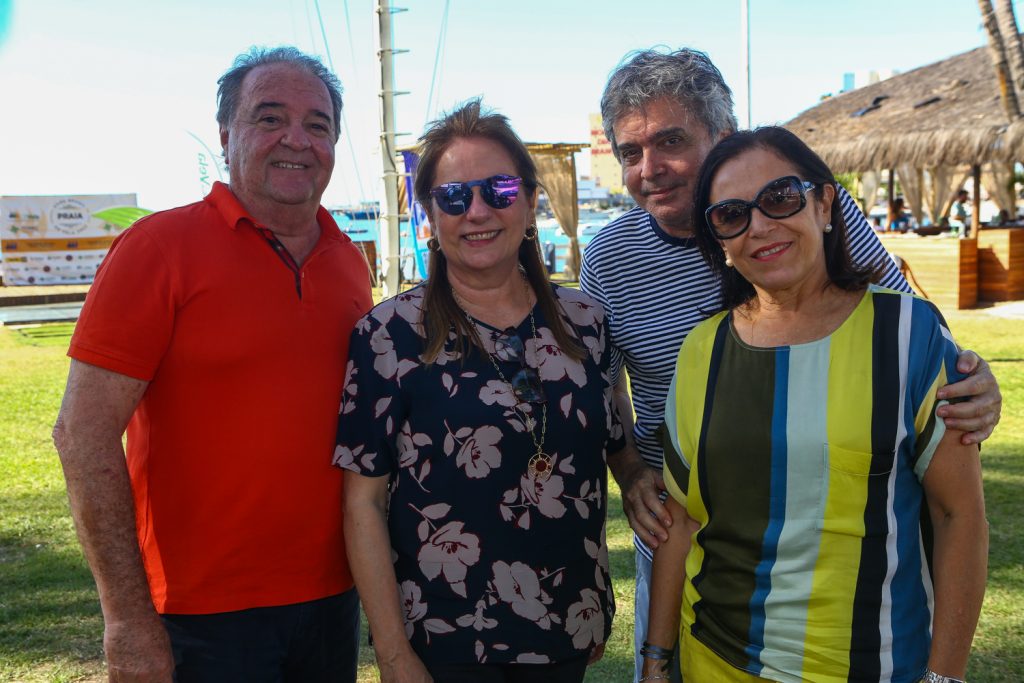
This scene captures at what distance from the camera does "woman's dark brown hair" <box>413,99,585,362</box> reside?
A: 222 cm

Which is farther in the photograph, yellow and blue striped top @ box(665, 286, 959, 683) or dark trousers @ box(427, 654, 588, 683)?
dark trousers @ box(427, 654, 588, 683)

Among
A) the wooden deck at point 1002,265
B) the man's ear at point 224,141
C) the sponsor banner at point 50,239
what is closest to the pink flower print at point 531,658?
the man's ear at point 224,141

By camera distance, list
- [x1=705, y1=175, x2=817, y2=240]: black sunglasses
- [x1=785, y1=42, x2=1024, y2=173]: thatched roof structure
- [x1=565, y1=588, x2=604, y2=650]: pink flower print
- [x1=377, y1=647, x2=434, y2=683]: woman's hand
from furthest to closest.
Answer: [x1=785, y1=42, x2=1024, y2=173]: thatched roof structure, [x1=565, y1=588, x2=604, y2=650]: pink flower print, [x1=377, y1=647, x2=434, y2=683]: woman's hand, [x1=705, y1=175, x2=817, y2=240]: black sunglasses

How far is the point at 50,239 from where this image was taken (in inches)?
953

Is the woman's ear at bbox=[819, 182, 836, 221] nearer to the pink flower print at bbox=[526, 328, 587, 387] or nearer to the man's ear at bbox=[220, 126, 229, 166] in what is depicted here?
the pink flower print at bbox=[526, 328, 587, 387]

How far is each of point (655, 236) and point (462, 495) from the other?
40.8 inches

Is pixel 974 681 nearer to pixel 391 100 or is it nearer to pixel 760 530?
pixel 760 530

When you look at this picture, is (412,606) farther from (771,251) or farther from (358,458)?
(771,251)

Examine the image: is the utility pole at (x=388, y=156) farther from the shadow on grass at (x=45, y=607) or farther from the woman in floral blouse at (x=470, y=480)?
the woman in floral blouse at (x=470, y=480)

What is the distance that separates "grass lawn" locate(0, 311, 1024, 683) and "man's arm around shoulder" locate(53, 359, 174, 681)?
6.48 feet

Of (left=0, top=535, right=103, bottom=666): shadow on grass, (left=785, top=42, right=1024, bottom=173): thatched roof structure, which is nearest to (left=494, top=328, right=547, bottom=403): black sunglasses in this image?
(left=0, top=535, right=103, bottom=666): shadow on grass

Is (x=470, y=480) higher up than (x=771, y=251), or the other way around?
(x=771, y=251)

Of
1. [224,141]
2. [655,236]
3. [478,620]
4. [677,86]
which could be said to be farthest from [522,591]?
[224,141]

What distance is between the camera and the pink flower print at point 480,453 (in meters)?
2.10
